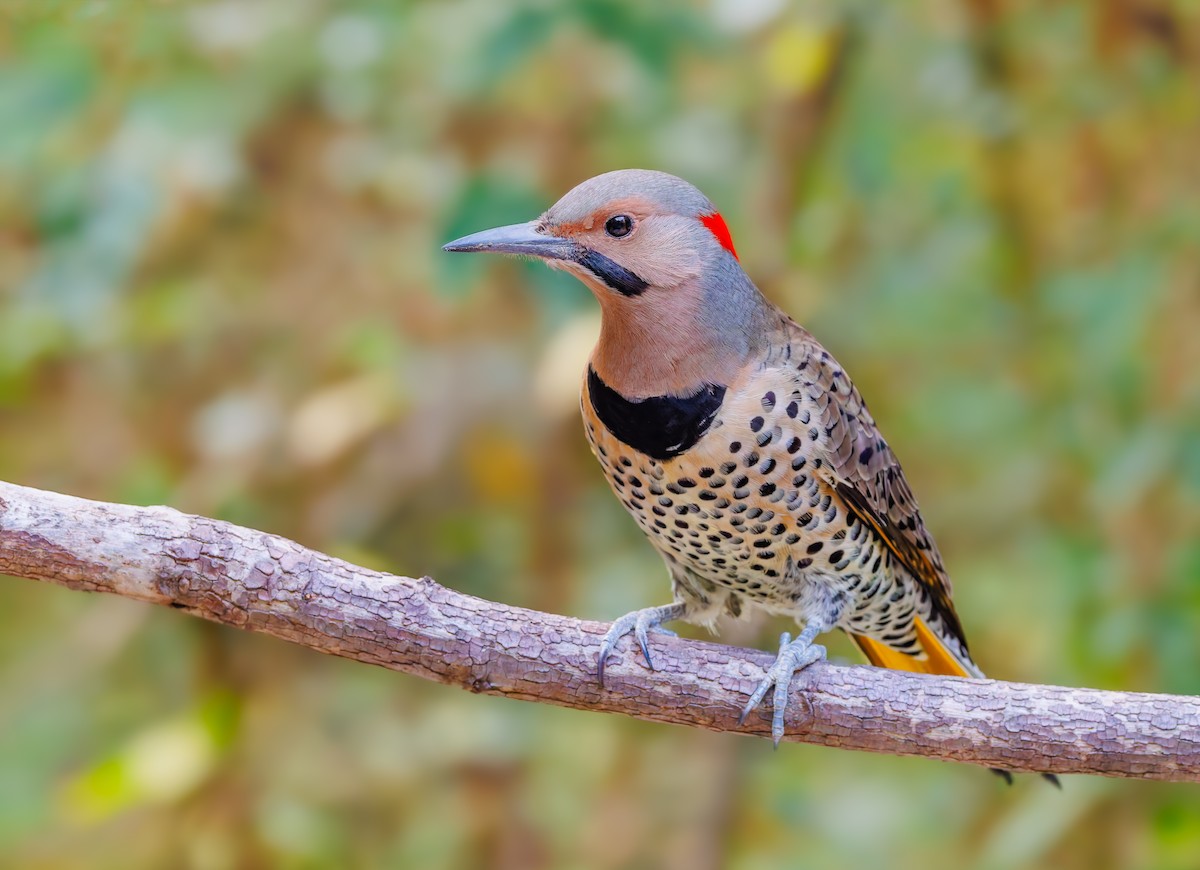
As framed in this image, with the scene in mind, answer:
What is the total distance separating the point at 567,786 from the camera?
5.56m

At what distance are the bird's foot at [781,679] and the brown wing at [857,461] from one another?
44 cm

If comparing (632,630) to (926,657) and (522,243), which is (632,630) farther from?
(926,657)

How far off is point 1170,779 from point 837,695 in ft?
2.25

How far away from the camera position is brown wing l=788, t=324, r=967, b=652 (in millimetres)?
3070

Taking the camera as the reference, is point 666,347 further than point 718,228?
No

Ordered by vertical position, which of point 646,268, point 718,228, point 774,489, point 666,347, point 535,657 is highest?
point 718,228

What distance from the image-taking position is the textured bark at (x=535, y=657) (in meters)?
2.46

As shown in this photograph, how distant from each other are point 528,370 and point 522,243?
2.25m

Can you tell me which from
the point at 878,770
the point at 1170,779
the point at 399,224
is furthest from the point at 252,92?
the point at 878,770

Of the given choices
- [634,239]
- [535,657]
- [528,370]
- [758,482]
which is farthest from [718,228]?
[528,370]

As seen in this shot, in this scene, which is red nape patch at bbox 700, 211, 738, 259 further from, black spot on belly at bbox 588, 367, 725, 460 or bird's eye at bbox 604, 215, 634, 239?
black spot on belly at bbox 588, 367, 725, 460

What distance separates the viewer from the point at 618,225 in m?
2.90

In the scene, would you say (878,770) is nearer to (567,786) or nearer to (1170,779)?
(567,786)

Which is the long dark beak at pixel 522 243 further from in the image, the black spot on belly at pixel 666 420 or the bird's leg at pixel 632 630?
the bird's leg at pixel 632 630
